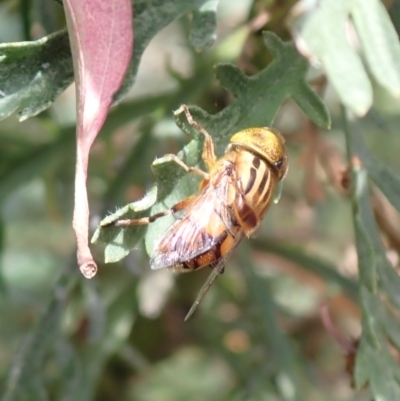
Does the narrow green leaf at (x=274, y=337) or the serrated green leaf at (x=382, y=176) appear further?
the narrow green leaf at (x=274, y=337)

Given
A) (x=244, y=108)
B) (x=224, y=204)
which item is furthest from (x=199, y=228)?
(x=244, y=108)

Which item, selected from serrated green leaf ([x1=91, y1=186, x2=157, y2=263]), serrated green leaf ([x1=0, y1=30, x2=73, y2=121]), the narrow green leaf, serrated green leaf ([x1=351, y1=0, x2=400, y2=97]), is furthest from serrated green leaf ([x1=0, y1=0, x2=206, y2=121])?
the narrow green leaf

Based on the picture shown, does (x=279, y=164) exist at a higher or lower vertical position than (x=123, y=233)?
lower

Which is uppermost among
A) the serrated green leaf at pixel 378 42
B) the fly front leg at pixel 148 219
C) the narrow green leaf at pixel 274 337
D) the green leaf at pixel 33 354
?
the serrated green leaf at pixel 378 42

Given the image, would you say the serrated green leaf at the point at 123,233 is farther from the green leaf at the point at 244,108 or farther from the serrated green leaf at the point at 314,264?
the serrated green leaf at the point at 314,264

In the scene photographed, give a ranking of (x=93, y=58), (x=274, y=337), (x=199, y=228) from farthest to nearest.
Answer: (x=274, y=337)
(x=199, y=228)
(x=93, y=58)

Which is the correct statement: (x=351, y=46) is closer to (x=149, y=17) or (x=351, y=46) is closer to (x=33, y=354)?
(x=149, y=17)

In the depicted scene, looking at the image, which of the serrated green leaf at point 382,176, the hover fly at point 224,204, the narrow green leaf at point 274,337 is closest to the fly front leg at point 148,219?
the hover fly at point 224,204
